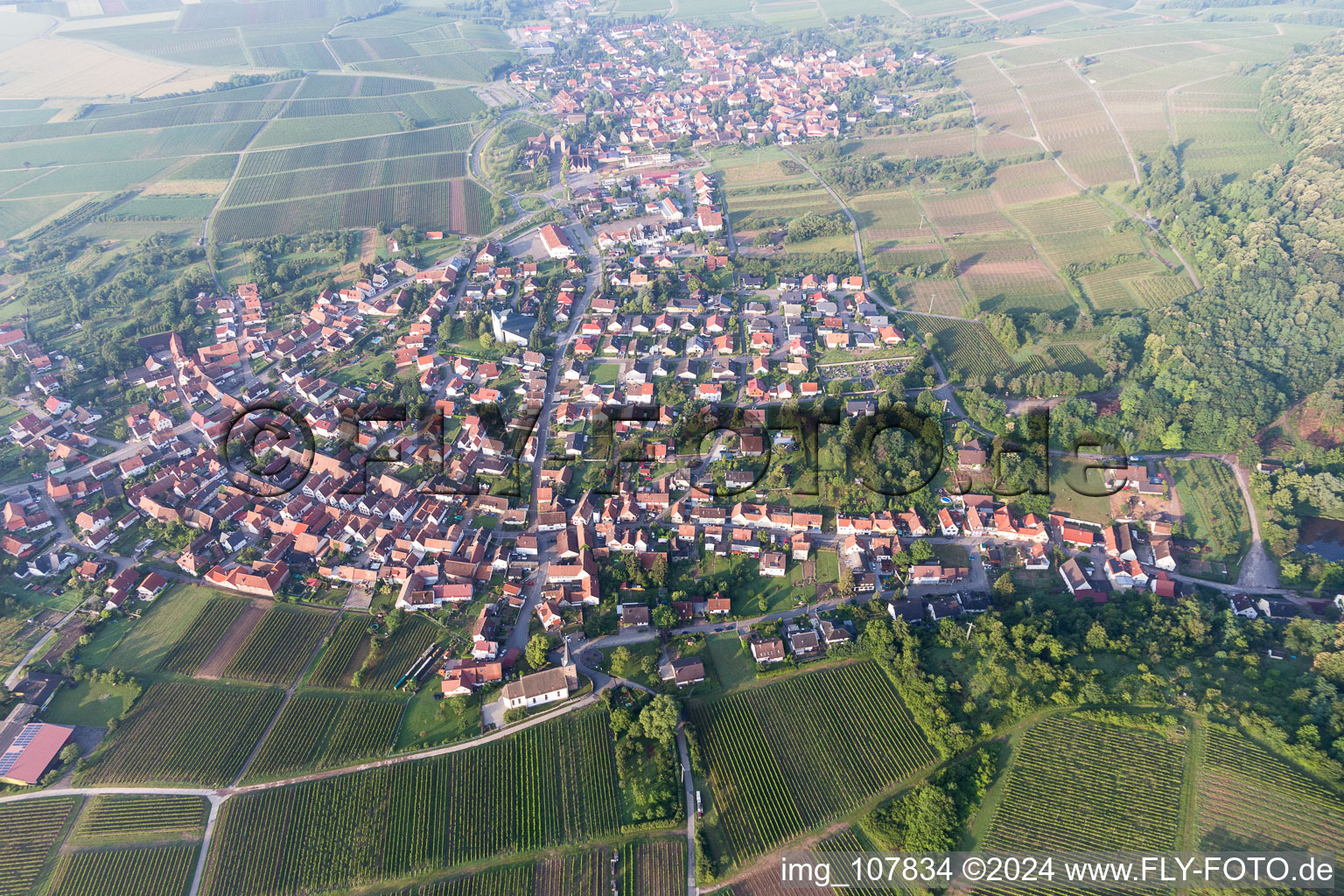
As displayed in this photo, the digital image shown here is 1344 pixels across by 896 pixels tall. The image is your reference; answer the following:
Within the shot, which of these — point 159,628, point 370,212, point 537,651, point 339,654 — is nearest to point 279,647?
point 339,654

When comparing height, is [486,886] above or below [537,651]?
below

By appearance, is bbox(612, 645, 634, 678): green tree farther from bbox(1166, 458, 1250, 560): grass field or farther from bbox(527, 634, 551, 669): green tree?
bbox(1166, 458, 1250, 560): grass field

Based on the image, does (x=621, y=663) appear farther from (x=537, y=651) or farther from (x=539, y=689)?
(x=537, y=651)

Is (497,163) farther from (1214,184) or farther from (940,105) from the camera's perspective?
(1214,184)

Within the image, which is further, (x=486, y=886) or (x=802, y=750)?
(x=802, y=750)

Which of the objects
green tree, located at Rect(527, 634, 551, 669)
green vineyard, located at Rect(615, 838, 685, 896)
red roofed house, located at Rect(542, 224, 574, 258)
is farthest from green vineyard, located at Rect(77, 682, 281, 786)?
red roofed house, located at Rect(542, 224, 574, 258)

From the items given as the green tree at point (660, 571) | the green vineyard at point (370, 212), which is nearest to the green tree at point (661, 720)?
the green tree at point (660, 571)
